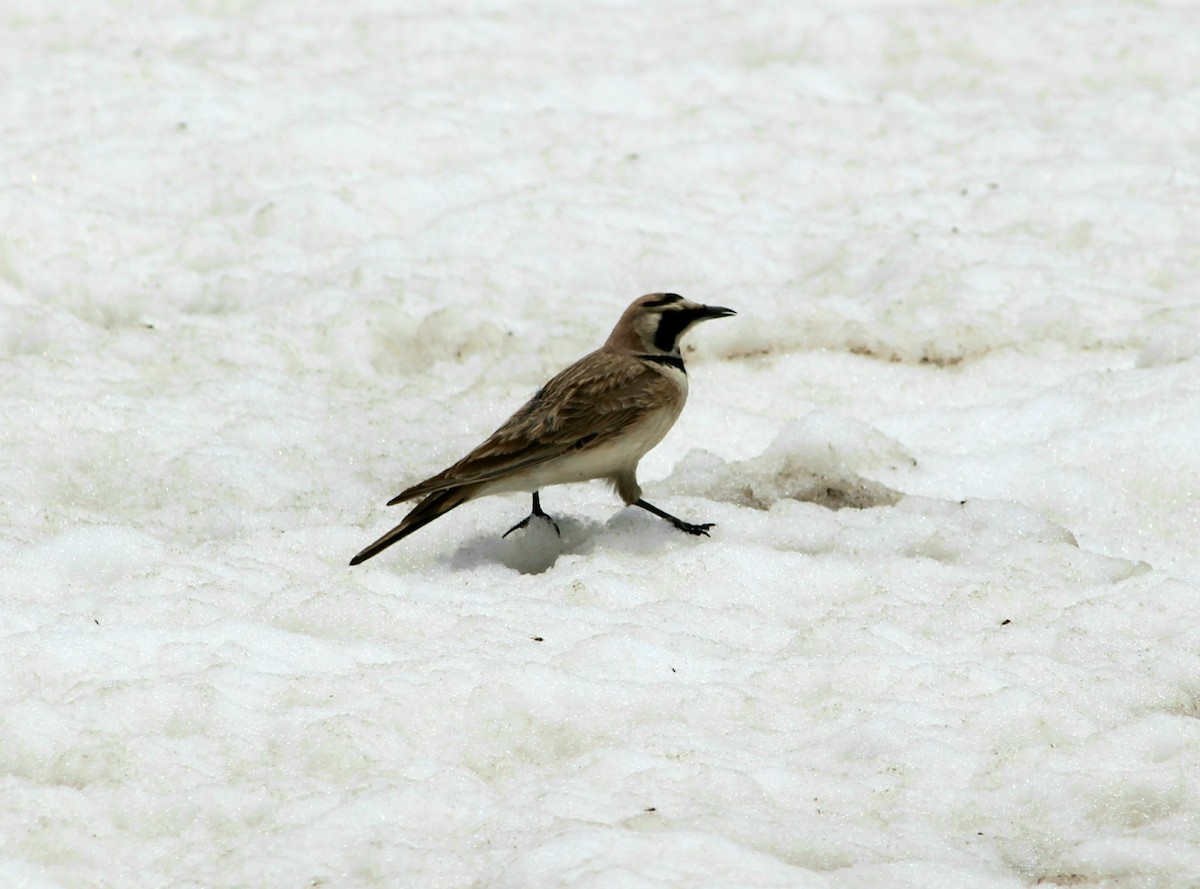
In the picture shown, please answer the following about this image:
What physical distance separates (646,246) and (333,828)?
5327mm

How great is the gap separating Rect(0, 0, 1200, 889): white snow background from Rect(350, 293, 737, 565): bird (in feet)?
0.70

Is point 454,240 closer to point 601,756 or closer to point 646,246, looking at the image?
point 646,246

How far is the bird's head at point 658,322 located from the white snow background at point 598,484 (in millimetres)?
602

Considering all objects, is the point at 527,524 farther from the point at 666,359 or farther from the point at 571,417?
the point at 666,359

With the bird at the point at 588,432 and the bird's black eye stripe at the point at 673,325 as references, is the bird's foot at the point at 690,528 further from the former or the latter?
the bird's black eye stripe at the point at 673,325

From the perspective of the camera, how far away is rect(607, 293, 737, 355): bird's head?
5902 mm

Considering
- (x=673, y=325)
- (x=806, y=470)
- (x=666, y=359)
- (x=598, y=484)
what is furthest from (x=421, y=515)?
(x=806, y=470)

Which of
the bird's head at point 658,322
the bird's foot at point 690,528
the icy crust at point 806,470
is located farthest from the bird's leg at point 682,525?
the bird's head at point 658,322

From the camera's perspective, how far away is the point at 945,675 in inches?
178

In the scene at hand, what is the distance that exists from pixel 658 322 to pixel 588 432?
0.66 meters

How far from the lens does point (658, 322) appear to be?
19.4ft

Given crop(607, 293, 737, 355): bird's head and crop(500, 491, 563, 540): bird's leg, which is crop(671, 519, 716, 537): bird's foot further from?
crop(607, 293, 737, 355): bird's head

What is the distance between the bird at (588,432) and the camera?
527cm

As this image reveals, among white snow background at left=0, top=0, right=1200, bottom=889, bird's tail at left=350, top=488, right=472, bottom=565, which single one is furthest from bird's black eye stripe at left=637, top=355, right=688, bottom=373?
bird's tail at left=350, top=488, right=472, bottom=565
